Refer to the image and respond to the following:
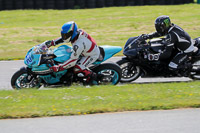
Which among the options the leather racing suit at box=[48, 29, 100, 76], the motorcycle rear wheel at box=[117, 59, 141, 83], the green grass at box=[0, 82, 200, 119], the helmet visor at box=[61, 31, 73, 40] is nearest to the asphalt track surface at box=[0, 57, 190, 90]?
the motorcycle rear wheel at box=[117, 59, 141, 83]

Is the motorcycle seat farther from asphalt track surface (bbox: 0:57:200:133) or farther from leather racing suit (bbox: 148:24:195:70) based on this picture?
asphalt track surface (bbox: 0:57:200:133)

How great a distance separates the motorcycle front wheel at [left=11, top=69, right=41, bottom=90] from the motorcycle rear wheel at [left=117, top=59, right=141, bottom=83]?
2.10 m

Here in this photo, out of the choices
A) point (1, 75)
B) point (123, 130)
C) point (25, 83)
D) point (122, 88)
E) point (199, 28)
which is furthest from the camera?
point (199, 28)

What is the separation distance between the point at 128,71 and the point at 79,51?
1.56 metres

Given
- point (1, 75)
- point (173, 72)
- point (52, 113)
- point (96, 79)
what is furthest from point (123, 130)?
point (1, 75)

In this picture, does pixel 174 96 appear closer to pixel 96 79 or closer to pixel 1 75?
pixel 96 79

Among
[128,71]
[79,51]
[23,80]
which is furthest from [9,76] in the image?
[128,71]

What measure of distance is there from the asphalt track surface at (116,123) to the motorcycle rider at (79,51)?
2413mm

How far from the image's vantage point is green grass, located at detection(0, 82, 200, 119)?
609cm

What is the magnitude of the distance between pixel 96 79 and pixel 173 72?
1.91 metres

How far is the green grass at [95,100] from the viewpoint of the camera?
20.0 feet

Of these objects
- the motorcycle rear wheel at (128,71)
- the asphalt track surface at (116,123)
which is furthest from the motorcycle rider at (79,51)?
the asphalt track surface at (116,123)

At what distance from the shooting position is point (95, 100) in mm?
6668

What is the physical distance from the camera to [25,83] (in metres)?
8.20
